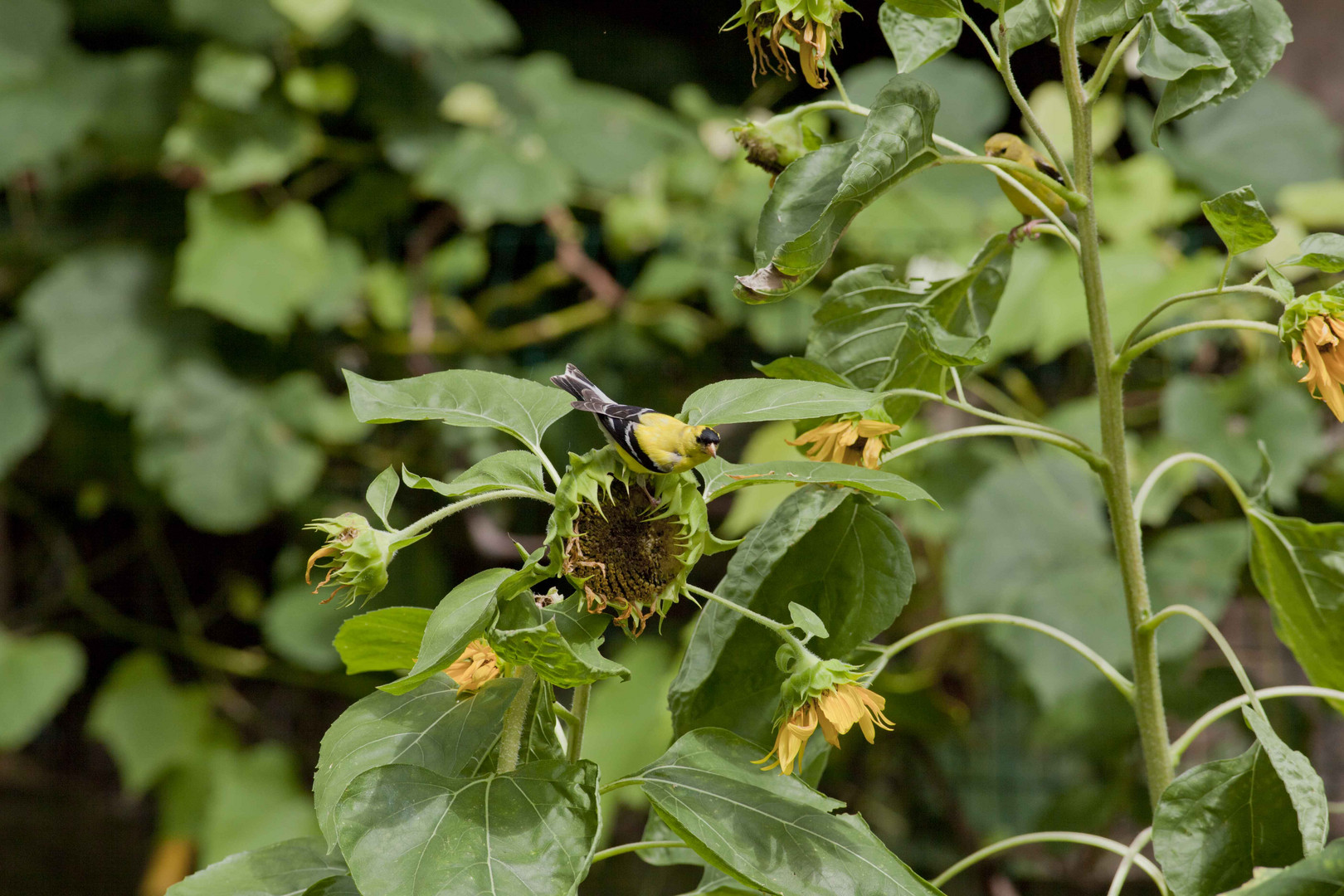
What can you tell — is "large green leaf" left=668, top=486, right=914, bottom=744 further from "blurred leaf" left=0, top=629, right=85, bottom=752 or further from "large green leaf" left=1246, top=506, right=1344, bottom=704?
"blurred leaf" left=0, top=629, right=85, bottom=752

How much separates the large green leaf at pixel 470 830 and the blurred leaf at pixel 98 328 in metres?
1.28

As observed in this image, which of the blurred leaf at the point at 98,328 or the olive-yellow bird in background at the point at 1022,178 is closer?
the olive-yellow bird in background at the point at 1022,178

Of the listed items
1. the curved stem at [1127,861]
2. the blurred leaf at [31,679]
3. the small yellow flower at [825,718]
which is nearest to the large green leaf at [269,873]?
the small yellow flower at [825,718]

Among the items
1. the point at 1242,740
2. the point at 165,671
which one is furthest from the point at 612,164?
the point at 1242,740

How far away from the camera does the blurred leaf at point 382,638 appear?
37cm

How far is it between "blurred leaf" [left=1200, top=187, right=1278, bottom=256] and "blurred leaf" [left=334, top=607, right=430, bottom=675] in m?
0.30

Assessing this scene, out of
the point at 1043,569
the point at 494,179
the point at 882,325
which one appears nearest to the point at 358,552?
the point at 882,325

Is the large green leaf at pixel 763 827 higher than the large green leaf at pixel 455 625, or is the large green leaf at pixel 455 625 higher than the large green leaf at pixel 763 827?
the large green leaf at pixel 455 625

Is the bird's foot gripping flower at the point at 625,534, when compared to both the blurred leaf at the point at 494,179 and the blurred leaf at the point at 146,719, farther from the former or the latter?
the blurred leaf at the point at 146,719

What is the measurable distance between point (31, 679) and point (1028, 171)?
5.21 feet

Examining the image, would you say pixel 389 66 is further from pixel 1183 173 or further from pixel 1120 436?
pixel 1120 436

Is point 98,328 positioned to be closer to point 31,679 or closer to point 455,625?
point 31,679

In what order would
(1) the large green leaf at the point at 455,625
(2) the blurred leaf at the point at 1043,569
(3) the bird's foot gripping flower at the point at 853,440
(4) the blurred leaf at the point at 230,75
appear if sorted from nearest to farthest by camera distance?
(1) the large green leaf at the point at 455,625, (3) the bird's foot gripping flower at the point at 853,440, (2) the blurred leaf at the point at 1043,569, (4) the blurred leaf at the point at 230,75

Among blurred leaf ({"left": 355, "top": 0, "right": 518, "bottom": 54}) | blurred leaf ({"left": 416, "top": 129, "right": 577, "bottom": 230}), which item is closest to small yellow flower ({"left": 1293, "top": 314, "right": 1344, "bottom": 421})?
blurred leaf ({"left": 416, "top": 129, "right": 577, "bottom": 230})
